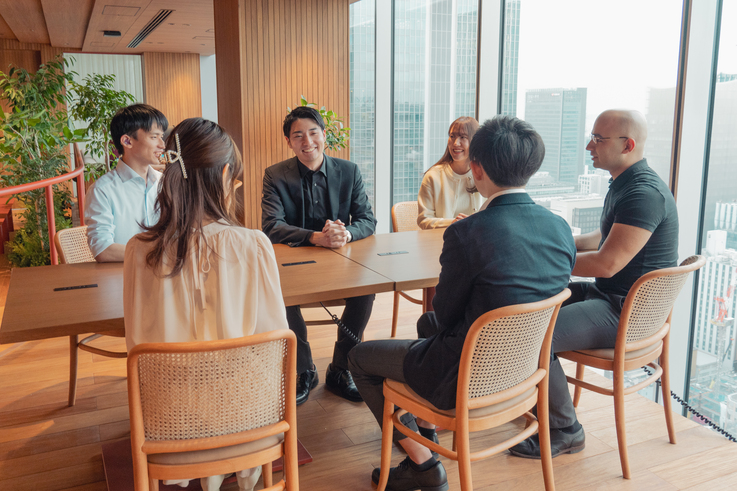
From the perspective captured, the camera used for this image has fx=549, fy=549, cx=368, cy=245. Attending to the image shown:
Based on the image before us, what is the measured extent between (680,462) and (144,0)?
23.2ft

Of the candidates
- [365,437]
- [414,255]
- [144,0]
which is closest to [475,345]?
[414,255]

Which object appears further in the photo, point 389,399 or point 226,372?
point 389,399

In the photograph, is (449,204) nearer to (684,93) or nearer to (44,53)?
(684,93)

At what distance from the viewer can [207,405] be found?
1392 mm

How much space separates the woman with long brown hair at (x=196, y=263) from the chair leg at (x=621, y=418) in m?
1.36

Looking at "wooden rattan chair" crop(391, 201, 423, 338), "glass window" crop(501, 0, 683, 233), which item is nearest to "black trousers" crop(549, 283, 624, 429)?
"glass window" crop(501, 0, 683, 233)

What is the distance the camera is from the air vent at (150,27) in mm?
7512

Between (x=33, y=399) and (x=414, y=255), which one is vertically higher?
(x=414, y=255)

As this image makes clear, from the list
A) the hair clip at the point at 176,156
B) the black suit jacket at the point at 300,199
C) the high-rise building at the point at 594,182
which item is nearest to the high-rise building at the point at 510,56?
the high-rise building at the point at 594,182

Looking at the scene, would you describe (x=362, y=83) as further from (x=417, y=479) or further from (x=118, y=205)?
(x=417, y=479)

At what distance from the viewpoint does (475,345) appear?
155 cm

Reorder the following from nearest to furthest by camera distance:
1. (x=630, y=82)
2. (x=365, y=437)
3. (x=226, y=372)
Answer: (x=226, y=372) → (x=365, y=437) → (x=630, y=82)

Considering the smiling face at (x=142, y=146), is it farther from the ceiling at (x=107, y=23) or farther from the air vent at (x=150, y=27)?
the air vent at (x=150, y=27)

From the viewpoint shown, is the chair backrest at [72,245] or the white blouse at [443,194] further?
the white blouse at [443,194]
